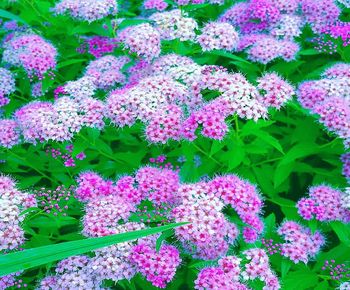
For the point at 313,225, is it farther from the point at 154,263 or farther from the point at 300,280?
the point at 154,263

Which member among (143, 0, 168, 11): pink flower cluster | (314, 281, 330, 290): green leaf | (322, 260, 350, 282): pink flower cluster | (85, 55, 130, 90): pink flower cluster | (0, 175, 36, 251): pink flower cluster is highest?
(143, 0, 168, 11): pink flower cluster

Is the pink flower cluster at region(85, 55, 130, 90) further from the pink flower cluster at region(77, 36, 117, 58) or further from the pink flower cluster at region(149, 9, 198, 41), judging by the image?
the pink flower cluster at region(149, 9, 198, 41)

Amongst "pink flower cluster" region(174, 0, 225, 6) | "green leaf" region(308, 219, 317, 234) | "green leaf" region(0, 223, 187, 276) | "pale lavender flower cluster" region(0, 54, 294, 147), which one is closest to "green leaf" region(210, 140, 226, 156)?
"pale lavender flower cluster" region(0, 54, 294, 147)

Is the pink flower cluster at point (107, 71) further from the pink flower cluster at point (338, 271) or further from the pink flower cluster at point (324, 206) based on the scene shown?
the pink flower cluster at point (338, 271)

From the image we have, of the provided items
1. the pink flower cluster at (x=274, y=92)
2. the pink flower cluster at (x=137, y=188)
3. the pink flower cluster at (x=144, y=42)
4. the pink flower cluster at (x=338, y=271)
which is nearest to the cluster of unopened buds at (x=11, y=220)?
the pink flower cluster at (x=137, y=188)

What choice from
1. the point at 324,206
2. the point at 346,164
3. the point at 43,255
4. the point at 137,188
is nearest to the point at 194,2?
the point at 346,164

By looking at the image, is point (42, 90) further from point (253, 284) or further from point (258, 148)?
point (253, 284)

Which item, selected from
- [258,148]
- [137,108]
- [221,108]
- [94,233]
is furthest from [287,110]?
[94,233]
